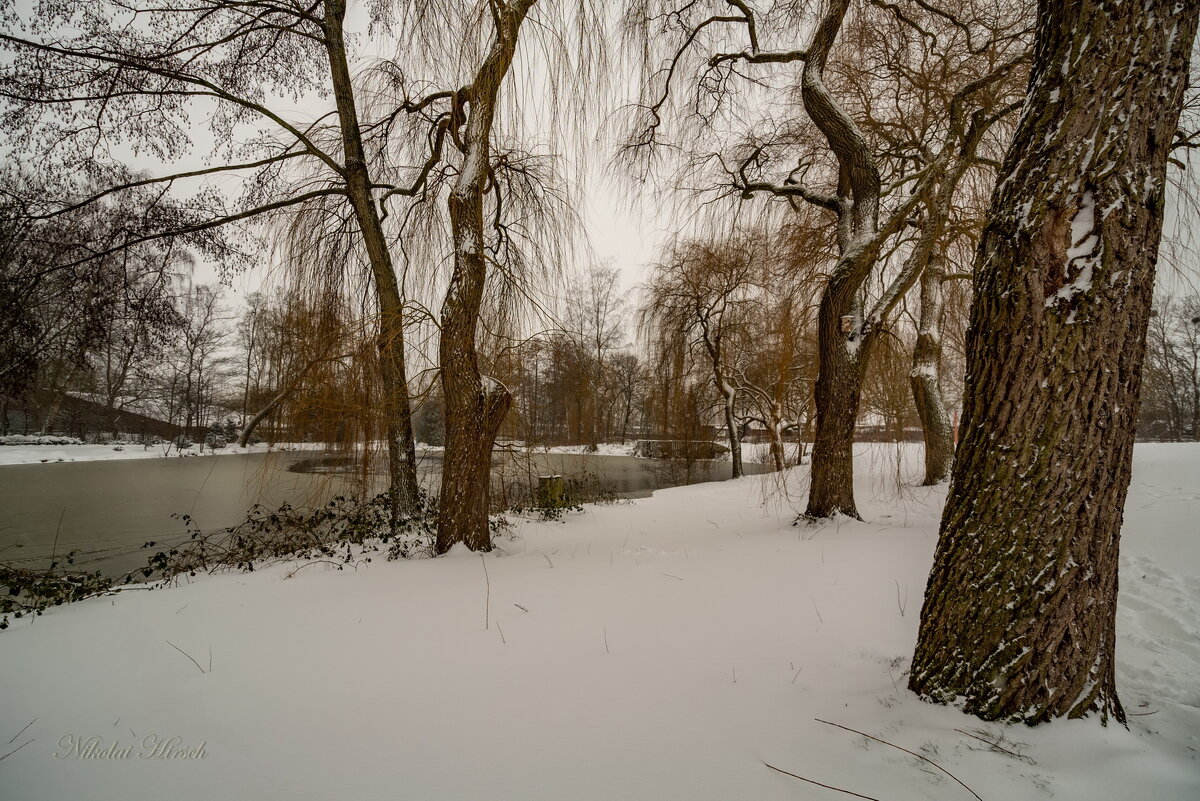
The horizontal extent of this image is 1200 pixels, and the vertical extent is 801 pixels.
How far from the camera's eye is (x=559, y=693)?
Answer: 57.6 inches

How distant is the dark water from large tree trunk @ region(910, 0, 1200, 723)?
3178mm

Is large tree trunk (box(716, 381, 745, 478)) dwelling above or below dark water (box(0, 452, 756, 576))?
above

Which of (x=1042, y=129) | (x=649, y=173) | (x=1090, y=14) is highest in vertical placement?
(x=649, y=173)

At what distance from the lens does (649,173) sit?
199 inches

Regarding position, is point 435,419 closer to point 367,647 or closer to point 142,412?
point 367,647

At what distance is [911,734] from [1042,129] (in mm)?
1707

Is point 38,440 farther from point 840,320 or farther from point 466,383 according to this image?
point 840,320

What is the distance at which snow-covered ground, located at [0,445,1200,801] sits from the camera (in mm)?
1089

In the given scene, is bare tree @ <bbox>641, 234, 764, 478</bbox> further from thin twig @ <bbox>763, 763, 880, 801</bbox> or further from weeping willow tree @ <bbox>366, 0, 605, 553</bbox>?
thin twig @ <bbox>763, 763, 880, 801</bbox>

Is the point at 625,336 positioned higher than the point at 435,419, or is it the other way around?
the point at 625,336

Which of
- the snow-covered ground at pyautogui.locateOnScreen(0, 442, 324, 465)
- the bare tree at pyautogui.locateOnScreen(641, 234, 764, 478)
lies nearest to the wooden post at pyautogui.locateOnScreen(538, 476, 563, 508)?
the bare tree at pyautogui.locateOnScreen(641, 234, 764, 478)

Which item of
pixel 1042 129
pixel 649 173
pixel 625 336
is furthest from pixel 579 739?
pixel 625 336

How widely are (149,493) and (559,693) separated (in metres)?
12.1

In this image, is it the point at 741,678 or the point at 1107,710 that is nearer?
the point at 1107,710
